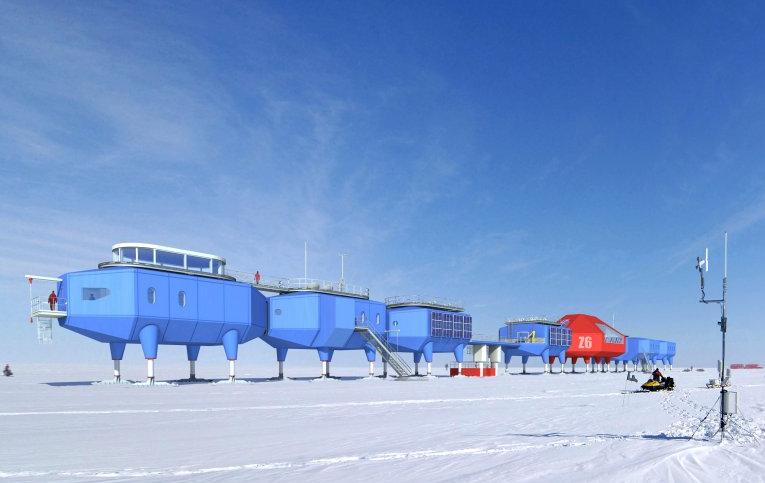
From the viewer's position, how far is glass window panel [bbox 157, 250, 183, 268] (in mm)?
49375

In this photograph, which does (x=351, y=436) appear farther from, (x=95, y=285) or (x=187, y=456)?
(x=95, y=285)

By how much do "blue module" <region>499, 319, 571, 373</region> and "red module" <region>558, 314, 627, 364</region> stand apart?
6.06m

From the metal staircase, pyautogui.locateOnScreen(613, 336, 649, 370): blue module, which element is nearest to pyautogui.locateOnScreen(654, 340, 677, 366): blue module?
pyautogui.locateOnScreen(613, 336, 649, 370): blue module

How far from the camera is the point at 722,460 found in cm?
1345

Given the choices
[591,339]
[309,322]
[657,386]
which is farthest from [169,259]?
[591,339]

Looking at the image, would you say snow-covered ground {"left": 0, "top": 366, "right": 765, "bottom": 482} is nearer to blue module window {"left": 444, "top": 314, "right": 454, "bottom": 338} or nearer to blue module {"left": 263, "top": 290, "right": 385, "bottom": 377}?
blue module {"left": 263, "top": 290, "right": 385, "bottom": 377}

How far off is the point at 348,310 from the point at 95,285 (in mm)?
25310

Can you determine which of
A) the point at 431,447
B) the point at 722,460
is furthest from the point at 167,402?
the point at 722,460

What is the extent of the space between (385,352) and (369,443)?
47637mm

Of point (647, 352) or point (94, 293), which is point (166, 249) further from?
point (647, 352)

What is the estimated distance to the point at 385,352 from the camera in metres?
64.1

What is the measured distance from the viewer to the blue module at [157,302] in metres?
45.2

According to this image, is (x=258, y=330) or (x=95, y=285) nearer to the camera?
(x=95, y=285)

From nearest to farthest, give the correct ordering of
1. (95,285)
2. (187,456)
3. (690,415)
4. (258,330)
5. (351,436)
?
(187,456)
(351,436)
(690,415)
(95,285)
(258,330)
